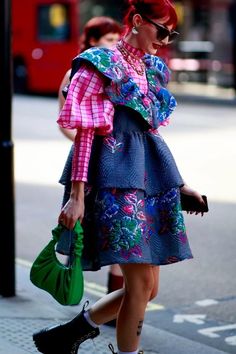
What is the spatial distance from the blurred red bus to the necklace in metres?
20.6

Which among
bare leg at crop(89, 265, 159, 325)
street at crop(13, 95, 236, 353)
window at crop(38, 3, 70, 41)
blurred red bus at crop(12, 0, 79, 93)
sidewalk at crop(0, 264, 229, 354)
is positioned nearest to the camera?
bare leg at crop(89, 265, 159, 325)

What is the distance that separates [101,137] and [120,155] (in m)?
0.11

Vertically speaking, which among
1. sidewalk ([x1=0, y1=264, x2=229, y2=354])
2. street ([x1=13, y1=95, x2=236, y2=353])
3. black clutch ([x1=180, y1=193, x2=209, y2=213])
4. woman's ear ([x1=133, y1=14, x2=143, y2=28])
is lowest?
street ([x1=13, y1=95, x2=236, y2=353])

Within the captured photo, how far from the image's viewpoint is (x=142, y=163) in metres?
3.63

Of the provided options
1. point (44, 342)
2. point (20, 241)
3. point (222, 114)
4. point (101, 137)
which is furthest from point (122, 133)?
point (222, 114)

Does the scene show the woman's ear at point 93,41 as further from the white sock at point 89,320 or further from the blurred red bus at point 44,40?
the blurred red bus at point 44,40

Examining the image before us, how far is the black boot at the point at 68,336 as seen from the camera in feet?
12.9

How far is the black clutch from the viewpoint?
3955 millimetres

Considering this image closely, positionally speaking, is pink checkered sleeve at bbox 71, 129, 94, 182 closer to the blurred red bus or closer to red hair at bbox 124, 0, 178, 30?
red hair at bbox 124, 0, 178, 30

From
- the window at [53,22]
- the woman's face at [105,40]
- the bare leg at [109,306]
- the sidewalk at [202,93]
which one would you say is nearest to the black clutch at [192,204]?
the bare leg at [109,306]

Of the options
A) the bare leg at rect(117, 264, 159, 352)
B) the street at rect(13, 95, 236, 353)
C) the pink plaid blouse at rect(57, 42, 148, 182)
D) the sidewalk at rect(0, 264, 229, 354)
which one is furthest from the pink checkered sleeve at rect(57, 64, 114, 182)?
the street at rect(13, 95, 236, 353)

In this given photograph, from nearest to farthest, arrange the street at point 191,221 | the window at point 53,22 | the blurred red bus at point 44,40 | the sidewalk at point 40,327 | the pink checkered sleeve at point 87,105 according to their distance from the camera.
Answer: the pink checkered sleeve at point 87,105 < the sidewalk at point 40,327 < the street at point 191,221 < the blurred red bus at point 44,40 < the window at point 53,22

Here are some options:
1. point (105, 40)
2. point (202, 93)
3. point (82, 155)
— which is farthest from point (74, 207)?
point (202, 93)

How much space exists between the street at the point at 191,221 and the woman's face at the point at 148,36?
1870 millimetres
